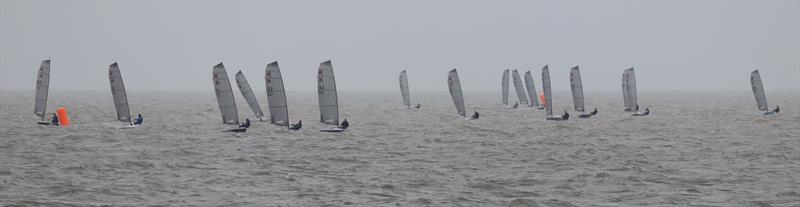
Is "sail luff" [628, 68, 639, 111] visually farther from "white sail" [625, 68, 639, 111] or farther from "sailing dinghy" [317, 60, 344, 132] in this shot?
"sailing dinghy" [317, 60, 344, 132]

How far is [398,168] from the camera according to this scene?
109 feet

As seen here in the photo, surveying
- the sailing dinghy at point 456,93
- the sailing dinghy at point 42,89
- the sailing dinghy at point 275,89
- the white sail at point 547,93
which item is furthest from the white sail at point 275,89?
the sailing dinghy at point 456,93

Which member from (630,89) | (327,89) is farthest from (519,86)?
(327,89)

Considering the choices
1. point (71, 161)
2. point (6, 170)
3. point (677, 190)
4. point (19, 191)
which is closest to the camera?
point (19, 191)

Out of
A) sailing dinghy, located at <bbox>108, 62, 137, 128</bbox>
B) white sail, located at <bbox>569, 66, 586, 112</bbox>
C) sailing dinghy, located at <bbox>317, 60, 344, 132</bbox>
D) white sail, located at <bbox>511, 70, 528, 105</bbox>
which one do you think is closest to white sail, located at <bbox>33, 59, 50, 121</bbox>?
sailing dinghy, located at <bbox>108, 62, 137, 128</bbox>

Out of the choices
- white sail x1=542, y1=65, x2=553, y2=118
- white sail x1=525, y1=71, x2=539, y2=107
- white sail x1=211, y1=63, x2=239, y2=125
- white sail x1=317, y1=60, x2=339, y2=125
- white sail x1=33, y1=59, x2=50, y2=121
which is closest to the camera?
white sail x1=317, y1=60, x2=339, y2=125

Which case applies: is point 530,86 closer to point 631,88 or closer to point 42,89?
point 631,88

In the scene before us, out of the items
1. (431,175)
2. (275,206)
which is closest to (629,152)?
(431,175)

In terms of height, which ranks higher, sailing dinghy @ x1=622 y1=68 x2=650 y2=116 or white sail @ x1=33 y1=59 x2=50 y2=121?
white sail @ x1=33 y1=59 x2=50 y2=121

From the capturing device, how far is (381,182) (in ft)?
95.2

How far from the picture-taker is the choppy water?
84.5ft

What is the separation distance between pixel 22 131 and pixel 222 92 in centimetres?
1113

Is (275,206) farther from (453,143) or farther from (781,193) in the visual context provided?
(453,143)

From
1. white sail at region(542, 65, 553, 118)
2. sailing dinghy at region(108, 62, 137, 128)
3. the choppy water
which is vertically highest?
sailing dinghy at region(108, 62, 137, 128)
